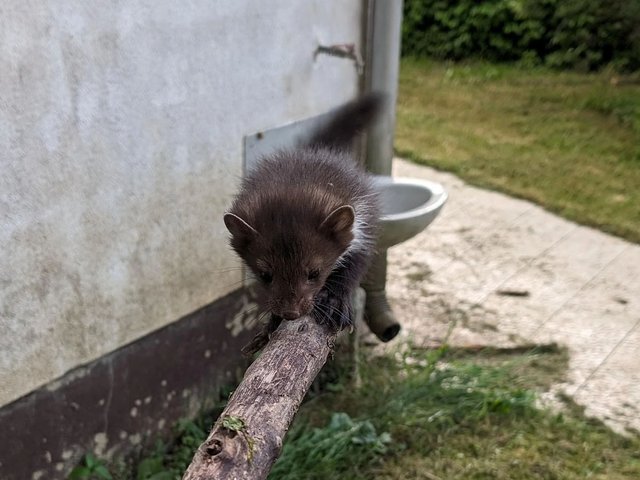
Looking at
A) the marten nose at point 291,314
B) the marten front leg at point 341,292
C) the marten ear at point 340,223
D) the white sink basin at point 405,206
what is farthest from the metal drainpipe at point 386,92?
the marten nose at point 291,314

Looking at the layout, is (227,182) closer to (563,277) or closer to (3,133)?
(3,133)

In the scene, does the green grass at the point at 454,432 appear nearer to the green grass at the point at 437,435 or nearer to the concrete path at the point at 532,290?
the green grass at the point at 437,435

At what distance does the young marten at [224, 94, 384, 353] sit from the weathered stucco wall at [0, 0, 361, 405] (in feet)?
1.87

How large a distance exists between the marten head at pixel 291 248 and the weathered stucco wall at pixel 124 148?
84 centimetres

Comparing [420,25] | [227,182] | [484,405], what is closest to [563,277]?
[484,405]

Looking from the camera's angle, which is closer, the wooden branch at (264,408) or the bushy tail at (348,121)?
the wooden branch at (264,408)

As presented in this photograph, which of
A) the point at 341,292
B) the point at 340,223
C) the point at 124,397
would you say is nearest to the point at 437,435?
the point at 341,292

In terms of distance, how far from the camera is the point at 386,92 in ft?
15.3

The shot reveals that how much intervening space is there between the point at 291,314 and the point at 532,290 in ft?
11.8

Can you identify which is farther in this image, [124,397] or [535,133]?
[535,133]

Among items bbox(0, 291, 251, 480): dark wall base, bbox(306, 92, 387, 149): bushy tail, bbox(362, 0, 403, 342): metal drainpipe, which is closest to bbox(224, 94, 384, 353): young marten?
bbox(306, 92, 387, 149): bushy tail

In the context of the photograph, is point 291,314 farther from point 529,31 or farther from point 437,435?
point 529,31

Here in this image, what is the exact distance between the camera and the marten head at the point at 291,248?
2887mm

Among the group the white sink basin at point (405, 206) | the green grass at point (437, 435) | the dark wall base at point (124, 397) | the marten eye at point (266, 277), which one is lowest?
the green grass at point (437, 435)
